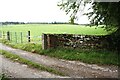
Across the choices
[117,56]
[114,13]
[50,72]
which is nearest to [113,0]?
[114,13]

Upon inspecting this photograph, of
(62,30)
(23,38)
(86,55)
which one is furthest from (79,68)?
(62,30)

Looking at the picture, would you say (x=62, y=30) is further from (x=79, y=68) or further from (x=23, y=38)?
(x=79, y=68)

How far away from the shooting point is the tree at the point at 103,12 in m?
15.2

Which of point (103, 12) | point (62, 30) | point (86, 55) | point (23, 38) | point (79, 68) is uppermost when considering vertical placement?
point (103, 12)

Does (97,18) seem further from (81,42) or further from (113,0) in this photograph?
(113,0)

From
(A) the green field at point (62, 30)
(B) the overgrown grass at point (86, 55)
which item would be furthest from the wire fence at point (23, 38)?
(A) the green field at point (62, 30)

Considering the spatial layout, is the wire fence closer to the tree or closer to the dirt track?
the tree

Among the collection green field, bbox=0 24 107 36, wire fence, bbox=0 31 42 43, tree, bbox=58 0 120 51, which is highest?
tree, bbox=58 0 120 51

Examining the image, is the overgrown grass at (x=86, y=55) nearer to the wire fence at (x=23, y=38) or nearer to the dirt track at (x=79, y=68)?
the dirt track at (x=79, y=68)

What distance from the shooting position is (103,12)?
16.2 metres

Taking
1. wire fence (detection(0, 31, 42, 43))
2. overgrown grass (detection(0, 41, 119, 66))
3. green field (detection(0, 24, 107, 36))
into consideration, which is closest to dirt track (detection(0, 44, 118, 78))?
overgrown grass (detection(0, 41, 119, 66))

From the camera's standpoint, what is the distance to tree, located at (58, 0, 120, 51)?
15202 millimetres

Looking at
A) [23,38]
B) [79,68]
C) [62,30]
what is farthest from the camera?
[62,30]

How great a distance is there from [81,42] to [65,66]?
4.65m
